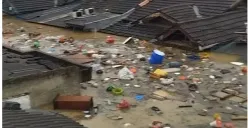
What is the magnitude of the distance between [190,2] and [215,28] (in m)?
2.35

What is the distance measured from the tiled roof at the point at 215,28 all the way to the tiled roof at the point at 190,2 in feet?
2.01

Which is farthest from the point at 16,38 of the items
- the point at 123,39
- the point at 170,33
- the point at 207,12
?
the point at 207,12

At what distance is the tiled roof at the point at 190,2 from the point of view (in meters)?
14.6

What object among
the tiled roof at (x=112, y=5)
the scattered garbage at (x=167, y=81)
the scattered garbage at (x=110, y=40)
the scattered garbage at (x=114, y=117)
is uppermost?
the tiled roof at (x=112, y=5)

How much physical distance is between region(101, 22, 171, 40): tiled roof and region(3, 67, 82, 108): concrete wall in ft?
17.9

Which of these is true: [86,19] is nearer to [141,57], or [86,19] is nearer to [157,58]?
[141,57]

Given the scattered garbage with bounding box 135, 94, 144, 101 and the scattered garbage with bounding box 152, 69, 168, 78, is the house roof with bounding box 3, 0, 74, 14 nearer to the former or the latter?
the scattered garbage with bounding box 152, 69, 168, 78

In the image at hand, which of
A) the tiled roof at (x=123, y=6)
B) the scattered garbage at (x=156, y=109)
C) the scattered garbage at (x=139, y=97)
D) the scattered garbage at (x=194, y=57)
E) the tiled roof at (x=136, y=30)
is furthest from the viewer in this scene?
the tiled roof at (x=123, y=6)

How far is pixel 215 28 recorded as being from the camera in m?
13.3

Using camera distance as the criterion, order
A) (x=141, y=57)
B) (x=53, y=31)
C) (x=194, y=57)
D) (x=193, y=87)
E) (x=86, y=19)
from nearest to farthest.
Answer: (x=193, y=87), (x=194, y=57), (x=141, y=57), (x=86, y=19), (x=53, y=31)

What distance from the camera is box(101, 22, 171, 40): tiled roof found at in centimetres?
1448

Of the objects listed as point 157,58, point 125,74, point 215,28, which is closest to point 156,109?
point 125,74

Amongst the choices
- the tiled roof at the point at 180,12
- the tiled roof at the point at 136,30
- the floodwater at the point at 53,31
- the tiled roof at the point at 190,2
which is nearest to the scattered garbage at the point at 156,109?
the floodwater at the point at 53,31

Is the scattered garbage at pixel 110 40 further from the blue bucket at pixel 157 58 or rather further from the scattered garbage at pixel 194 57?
the scattered garbage at pixel 194 57
